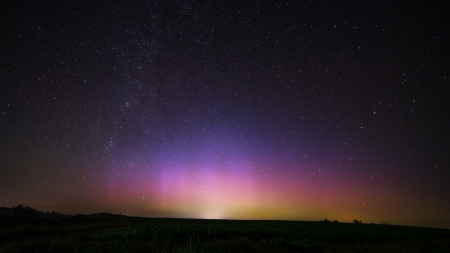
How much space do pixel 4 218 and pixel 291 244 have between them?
123 feet

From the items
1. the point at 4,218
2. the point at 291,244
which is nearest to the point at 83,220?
the point at 4,218

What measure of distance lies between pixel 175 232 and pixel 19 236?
412 inches

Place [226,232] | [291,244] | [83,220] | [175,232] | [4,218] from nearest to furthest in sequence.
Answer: [291,244] < [175,232] < [226,232] < [4,218] < [83,220]

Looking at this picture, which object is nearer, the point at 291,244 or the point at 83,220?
the point at 291,244

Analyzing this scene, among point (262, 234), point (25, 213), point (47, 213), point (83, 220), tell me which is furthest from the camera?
point (47, 213)

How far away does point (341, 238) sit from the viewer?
22641 mm

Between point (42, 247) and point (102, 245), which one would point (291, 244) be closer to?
point (102, 245)

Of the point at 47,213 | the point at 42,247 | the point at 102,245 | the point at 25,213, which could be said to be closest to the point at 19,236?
the point at 42,247

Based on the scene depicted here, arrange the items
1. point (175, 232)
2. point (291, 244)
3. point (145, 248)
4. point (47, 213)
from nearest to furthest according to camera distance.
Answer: point (145, 248), point (291, 244), point (175, 232), point (47, 213)

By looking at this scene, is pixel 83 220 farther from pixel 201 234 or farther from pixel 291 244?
pixel 291 244

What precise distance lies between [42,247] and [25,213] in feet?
154

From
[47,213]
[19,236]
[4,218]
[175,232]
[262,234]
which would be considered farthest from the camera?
[47,213]

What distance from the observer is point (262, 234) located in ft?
75.3

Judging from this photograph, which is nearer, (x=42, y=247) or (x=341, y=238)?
(x=42, y=247)
